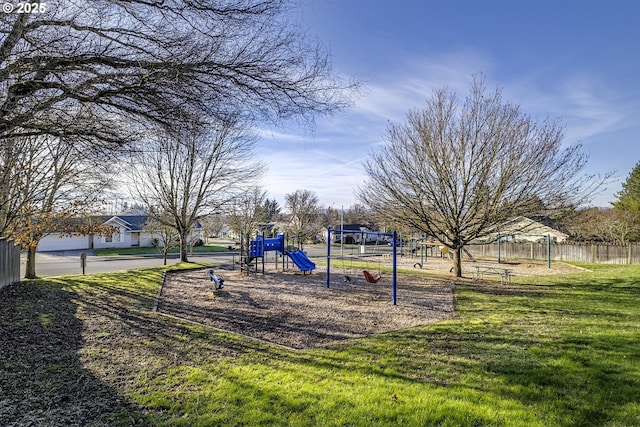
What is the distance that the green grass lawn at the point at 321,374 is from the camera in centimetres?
348

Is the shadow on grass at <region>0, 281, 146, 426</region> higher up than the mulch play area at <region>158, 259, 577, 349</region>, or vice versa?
the shadow on grass at <region>0, 281, 146, 426</region>

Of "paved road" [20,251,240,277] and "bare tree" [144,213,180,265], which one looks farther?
"bare tree" [144,213,180,265]

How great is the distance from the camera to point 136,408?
11.9ft

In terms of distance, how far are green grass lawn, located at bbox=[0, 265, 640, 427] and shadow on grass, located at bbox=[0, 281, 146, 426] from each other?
2 cm

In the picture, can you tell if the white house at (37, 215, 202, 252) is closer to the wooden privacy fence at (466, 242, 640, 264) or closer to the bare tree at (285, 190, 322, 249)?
the bare tree at (285, 190, 322, 249)

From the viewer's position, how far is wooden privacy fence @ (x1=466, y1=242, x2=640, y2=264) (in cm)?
2264

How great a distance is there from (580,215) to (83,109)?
16.3 m

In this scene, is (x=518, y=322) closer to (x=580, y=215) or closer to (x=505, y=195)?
(x=505, y=195)

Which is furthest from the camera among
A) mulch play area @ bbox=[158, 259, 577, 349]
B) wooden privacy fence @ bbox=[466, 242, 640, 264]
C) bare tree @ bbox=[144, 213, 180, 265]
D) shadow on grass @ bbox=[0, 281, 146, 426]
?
wooden privacy fence @ bbox=[466, 242, 640, 264]

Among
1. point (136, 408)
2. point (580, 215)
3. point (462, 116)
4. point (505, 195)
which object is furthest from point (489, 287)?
point (136, 408)

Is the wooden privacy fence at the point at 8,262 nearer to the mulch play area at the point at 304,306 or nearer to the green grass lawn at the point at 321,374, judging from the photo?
the green grass lawn at the point at 321,374

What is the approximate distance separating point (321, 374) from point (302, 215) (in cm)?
3183

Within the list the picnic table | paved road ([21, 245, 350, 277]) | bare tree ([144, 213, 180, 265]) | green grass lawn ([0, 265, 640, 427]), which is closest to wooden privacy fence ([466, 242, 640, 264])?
the picnic table

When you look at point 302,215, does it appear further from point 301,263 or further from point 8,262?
point 8,262
